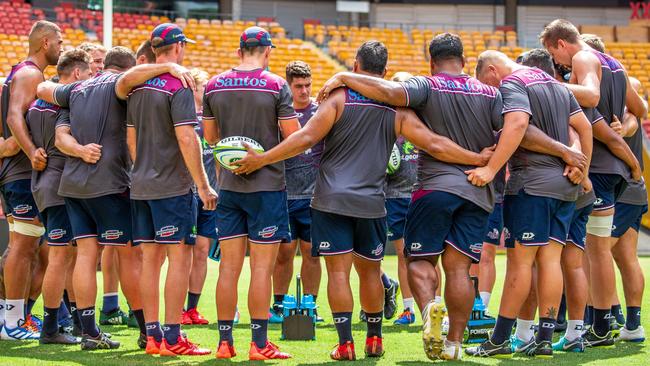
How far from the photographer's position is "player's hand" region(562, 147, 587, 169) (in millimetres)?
6746

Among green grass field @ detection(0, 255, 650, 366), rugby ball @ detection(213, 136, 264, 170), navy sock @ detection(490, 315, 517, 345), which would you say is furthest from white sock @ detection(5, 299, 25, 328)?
navy sock @ detection(490, 315, 517, 345)

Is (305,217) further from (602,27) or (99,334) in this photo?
(602,27)

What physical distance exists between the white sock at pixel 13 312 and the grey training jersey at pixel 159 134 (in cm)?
162

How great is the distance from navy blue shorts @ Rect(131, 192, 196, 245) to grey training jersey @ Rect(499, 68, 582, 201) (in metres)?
2.36

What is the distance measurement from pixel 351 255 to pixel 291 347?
1.06 m

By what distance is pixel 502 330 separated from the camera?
6762 mm

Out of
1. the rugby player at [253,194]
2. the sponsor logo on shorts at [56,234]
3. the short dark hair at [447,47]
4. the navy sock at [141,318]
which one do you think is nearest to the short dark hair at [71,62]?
the sponsor logo on shorts at [56,234]

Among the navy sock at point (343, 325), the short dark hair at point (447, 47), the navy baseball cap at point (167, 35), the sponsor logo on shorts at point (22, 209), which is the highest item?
the navy baseball cap at point (167, 35)

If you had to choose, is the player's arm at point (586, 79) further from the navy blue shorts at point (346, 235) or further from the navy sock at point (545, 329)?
the navy blue shorts at point (346, 235)

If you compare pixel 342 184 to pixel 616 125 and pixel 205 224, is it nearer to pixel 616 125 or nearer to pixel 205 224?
pixel 616 125

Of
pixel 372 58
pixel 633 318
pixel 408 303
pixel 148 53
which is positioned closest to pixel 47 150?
pixel 148 53

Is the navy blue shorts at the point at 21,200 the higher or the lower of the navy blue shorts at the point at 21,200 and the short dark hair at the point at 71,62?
the lower

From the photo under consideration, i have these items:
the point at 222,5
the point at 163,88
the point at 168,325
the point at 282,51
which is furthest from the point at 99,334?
the point at 222,5

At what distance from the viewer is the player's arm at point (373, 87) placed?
646 centimetres
